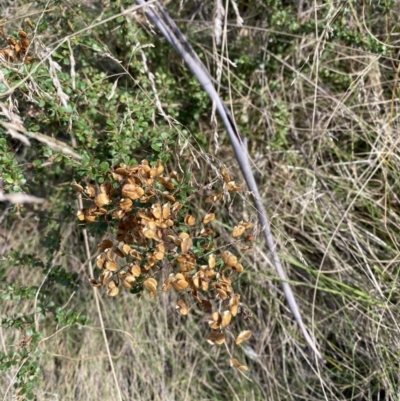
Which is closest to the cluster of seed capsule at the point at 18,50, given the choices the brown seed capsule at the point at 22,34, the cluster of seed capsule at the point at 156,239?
the brown seed capsule at the point at 22,34

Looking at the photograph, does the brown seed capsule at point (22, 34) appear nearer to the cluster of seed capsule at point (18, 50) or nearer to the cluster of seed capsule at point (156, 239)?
the cluster of seed capsule at point (18, 50)

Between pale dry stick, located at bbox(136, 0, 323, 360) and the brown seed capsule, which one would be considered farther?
pale dry stick, located at bbox(136, 0, 323, 360)

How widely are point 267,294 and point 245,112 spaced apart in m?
0.50

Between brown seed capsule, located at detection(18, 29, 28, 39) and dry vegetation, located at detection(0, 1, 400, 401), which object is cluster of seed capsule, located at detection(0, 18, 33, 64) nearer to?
brown seed capsule, located at detection(18, 29, 28, 39)

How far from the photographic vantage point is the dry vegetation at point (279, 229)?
1319 millimetres

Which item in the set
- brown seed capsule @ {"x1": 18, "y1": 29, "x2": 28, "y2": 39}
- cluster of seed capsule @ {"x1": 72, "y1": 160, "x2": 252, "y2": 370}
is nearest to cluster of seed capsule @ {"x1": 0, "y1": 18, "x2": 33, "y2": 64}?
brown seed capsule @ {"x1": 18, "y1": 29, "x2": 28, "y2": 39}

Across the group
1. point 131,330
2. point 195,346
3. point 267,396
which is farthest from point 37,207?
point 267,396

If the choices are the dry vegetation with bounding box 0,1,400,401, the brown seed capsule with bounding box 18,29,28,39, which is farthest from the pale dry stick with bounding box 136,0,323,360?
the brown seed capsule with bounding box 18,29,28,39

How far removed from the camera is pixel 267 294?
1418 mm

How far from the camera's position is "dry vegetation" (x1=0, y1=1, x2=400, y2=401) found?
1319 millimetres

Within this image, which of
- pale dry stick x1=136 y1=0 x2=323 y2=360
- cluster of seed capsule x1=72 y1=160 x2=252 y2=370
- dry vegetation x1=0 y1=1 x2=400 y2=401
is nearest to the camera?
cluster of seed capsule x1=72 y1=160 x2=252 y2=370

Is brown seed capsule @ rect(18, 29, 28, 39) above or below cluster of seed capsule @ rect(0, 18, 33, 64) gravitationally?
above

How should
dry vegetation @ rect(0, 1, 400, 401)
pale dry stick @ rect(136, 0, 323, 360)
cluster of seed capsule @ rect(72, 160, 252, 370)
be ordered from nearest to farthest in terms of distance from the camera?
cluster of seed capsule @ rect(72, 160, 252, 370) < pale dry stick @ rect(136, 0, 323, 360) < dry vegetation @ rect(0, 1, 400, 401)

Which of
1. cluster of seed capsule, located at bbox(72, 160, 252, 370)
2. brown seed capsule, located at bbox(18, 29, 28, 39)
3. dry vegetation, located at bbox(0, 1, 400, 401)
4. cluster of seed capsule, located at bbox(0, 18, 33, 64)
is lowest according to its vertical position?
dry vegetation, located at bbox(0, 1, 400, 401)
